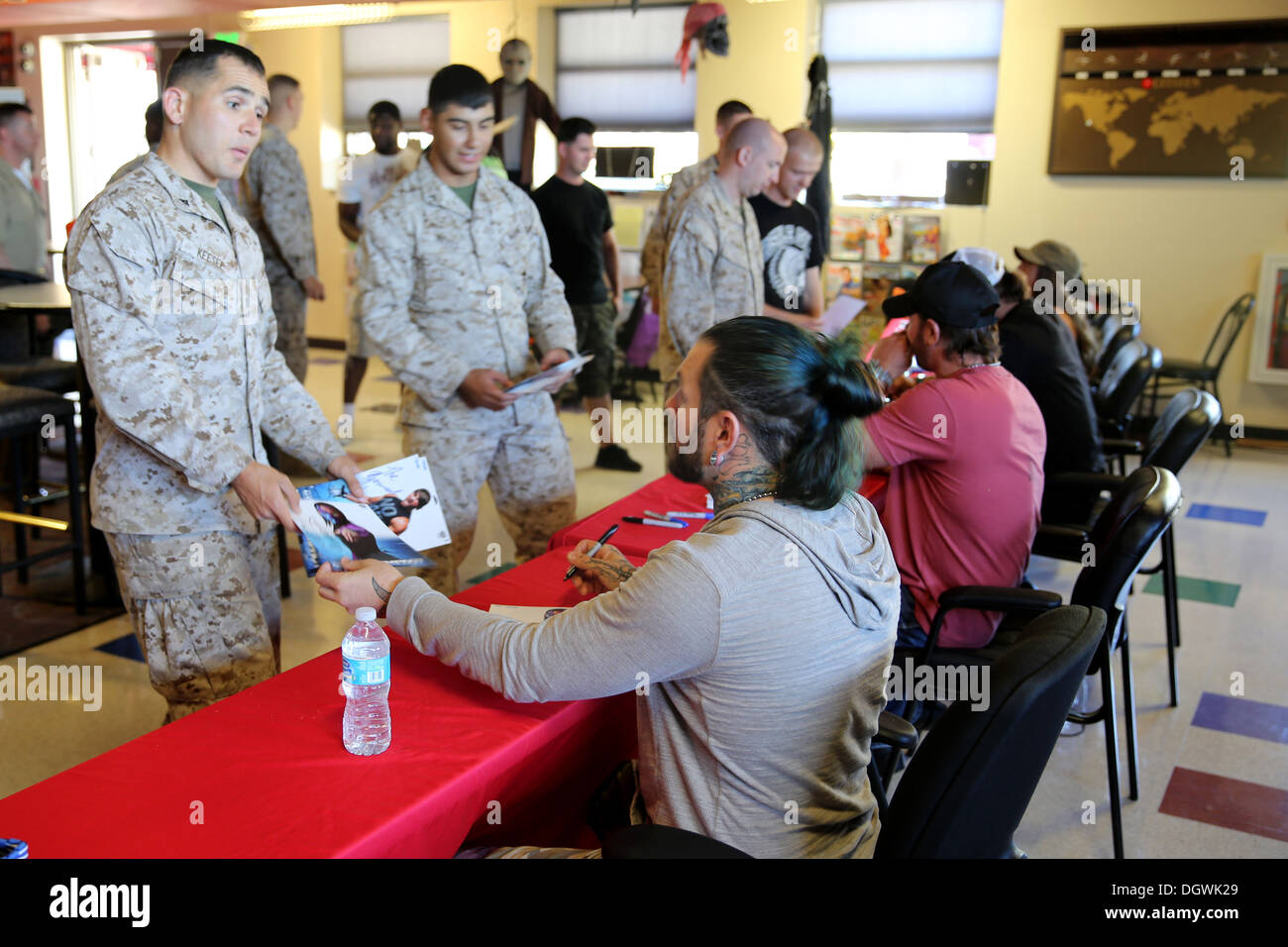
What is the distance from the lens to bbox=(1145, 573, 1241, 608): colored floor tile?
4137 millimetres

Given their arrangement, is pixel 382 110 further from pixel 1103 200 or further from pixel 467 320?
pixel 1103 200

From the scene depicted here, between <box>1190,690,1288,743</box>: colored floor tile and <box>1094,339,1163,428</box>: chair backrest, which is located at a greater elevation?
<box>1094,339,1163,428</box>: chair backrest

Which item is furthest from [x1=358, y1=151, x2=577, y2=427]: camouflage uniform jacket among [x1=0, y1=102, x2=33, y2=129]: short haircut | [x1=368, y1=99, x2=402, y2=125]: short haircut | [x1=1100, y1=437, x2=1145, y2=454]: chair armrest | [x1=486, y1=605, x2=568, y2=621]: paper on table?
[x1=0, y1=102, x2=33, y2=129]: short haircut

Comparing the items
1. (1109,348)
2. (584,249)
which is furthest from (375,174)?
(1109,348)

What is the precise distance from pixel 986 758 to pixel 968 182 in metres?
7.05

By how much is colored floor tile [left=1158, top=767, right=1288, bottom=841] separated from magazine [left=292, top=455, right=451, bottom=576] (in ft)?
6.45

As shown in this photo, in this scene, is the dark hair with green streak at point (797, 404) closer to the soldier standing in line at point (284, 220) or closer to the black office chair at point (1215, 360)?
the soldier standing in line at point (284, 220)

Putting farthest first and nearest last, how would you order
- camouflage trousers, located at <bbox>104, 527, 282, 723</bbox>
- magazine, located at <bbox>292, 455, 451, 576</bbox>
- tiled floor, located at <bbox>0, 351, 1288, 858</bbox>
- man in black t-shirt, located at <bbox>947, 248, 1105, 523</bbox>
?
man in black t-shirt, located at <bbox>947, 248, 1105, 523</bbox>, tiled floor, located at <bbox>0, 351, 1288, 858</bbox>, camouflage trousers, located at <bbox>104, 527, 282, 723</bbox>, magazine, located at <bbox>292, 455, 451, 576</bbox>

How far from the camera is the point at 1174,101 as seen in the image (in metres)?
6.93

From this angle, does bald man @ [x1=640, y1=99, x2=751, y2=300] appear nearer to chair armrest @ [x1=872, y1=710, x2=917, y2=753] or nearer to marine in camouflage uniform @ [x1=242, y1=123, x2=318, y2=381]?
marine in camouflage uniform @ [x1=242, y1=123, x2=318, y2=381]
